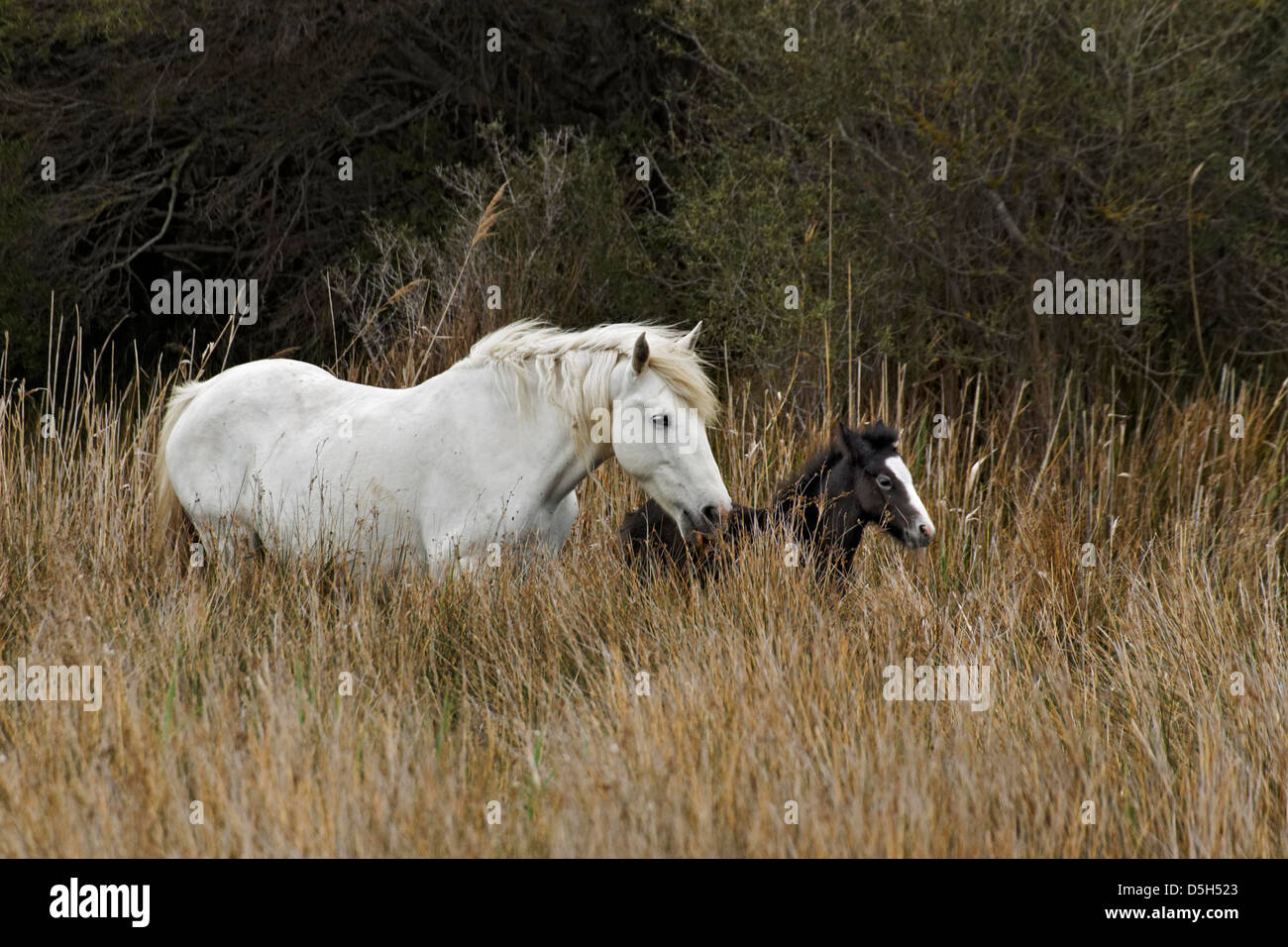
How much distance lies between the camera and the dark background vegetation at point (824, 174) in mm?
7562

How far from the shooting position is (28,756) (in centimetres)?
324

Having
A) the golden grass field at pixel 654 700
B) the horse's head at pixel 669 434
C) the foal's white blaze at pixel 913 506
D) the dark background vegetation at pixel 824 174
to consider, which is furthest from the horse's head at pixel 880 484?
the dark background vegetation at pixel 824 174

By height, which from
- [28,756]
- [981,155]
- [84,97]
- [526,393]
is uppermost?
[84,97]

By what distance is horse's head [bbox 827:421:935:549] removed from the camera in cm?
431

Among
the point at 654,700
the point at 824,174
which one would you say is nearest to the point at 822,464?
the point at 654,700

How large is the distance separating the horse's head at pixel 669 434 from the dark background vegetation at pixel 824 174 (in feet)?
8.27

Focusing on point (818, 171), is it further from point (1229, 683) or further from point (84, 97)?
point (84, 97)

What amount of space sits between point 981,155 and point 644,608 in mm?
4401

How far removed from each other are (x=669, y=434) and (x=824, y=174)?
4547 millimetres

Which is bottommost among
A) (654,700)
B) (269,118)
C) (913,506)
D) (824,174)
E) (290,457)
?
(654,700)

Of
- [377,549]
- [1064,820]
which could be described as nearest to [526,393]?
[377,549]

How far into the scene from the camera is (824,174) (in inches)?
330

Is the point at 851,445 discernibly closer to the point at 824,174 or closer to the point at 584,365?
the point at 584,365

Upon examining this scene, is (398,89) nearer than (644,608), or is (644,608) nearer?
(644,608)
